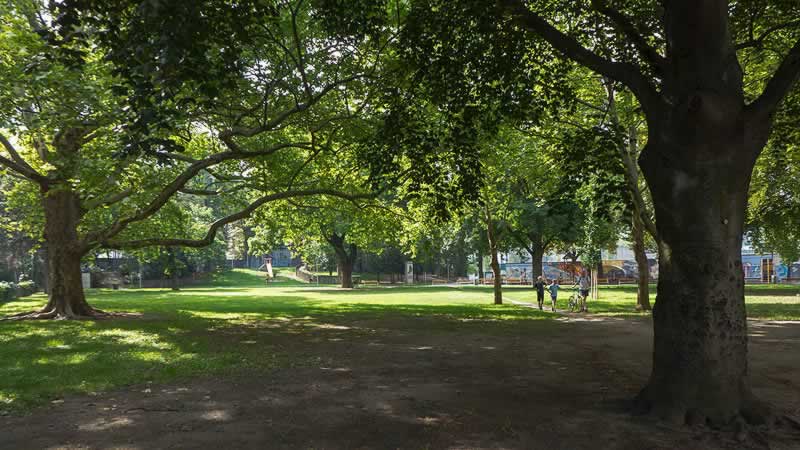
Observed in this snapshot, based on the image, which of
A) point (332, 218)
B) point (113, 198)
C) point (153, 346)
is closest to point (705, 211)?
point (153, 346)

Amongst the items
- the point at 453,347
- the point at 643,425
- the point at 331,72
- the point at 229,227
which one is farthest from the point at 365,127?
the point at 229,227

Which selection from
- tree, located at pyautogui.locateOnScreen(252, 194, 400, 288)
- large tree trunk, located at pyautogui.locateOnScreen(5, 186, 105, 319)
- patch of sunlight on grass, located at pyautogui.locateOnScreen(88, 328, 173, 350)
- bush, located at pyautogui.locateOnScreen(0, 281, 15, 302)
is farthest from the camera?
bush, located at pyautogui.locateOnScreen(0, 281, 15, 302)

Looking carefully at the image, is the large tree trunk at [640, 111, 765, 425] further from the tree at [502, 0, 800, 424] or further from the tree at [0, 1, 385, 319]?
the tree at [0, 1, 385, 319]

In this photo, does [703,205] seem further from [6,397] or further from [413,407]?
[6,397]

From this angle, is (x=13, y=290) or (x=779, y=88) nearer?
(x=779, y=88)

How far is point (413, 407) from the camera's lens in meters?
7.12

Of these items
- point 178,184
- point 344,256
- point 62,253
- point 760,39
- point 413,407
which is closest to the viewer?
point 413,407

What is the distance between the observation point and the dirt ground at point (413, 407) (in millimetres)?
5734

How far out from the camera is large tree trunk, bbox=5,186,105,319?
768 inches

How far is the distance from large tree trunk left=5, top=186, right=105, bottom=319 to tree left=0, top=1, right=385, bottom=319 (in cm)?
4

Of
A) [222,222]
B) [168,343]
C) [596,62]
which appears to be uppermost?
[596,62]

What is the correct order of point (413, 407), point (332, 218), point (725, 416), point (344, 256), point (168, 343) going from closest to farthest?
point (725, 416) → point (413, 407) → point (168, 343) → point (332, 218) → point (344, 256)

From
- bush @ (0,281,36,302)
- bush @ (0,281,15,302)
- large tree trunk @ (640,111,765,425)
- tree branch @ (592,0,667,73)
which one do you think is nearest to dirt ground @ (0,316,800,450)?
large tree trunk @ (640,111,765,425)

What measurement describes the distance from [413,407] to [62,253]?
1743 cm
